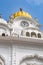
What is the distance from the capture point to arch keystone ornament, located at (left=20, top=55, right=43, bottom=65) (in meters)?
13.9

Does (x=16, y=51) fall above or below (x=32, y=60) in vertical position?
above

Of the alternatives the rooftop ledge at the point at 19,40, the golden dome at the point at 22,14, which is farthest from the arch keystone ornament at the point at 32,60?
the golden dome at the point at 22,14

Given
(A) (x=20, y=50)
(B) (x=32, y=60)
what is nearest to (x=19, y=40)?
(A) (x=20, y=50)

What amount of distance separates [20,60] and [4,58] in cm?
96

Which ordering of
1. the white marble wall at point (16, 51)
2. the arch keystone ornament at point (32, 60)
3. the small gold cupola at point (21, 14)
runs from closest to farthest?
the white marble wall at point (16, 51)
the arch keystone ornament at point (32, 60)
the small gold cupola at point (21, 14)

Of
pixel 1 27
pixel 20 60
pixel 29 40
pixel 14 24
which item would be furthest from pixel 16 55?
pixel 14 24

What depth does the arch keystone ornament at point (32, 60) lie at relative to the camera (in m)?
13.9

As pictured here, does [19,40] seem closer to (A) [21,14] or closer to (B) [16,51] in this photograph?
(B) [16,51]

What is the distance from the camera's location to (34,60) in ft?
46.1

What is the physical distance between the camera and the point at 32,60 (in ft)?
46.0

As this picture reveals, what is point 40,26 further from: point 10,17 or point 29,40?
point 29,40

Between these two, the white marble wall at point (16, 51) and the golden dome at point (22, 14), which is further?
the golden dome at point (22, 14)

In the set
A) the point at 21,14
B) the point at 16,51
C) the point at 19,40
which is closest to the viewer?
the point at 16,51

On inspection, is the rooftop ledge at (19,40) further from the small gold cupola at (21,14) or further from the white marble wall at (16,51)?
the small gold cupola at (21,14)
